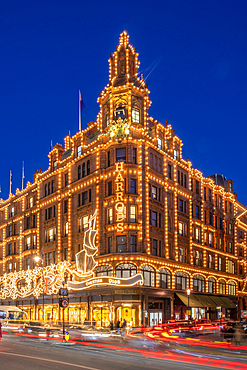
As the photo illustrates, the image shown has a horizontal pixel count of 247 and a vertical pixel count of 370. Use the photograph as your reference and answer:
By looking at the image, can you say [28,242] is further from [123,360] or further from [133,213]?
[123,360]

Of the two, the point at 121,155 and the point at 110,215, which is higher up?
the point at 121,155

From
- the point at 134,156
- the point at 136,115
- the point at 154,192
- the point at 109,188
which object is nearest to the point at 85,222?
the point at 109,188

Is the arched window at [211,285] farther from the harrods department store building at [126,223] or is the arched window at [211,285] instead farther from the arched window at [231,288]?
the arched window at [231,288]

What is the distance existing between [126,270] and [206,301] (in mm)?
19457

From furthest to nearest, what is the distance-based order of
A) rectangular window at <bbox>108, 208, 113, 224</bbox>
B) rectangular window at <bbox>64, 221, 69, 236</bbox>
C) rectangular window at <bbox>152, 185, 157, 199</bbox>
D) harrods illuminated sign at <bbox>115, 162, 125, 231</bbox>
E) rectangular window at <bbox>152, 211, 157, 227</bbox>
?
rectangular window at <bbox>64, 221, 69, 236</bbox>
rectangular window at <bbox>152, 185, 157, 199</bbox>
rectangular window at <bbox>152, 211, 157, 227</bbox>
rectangular window at <bbox>108, 208, 113, 224</bbox>
harrods illuminated sign at <bbox>115, 162, 125, 231</bbox>

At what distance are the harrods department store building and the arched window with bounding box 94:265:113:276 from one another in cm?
12

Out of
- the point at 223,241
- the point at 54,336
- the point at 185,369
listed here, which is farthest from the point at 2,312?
the point at 185,369

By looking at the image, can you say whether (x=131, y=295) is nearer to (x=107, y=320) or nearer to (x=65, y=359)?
(x=107, y=320)

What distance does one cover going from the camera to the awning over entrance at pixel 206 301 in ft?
194

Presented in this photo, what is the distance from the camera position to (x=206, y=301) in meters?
65.4

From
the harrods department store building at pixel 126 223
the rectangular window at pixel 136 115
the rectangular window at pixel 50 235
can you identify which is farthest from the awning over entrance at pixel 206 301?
the rectangular window at pixel 136 115

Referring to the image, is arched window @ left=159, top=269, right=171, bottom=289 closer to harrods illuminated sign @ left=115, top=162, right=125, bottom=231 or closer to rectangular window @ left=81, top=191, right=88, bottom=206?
harrods illuminated sign @ left=115, top=162, right=125, bottom=231

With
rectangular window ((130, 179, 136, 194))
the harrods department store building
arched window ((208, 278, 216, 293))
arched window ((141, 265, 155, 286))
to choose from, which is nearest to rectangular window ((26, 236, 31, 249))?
the harrods department store building

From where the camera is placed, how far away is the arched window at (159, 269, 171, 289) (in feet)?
185
